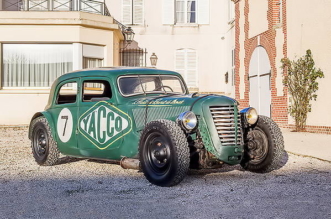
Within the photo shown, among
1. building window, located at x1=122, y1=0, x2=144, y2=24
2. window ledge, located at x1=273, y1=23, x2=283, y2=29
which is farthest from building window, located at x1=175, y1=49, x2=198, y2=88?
window ledge, located at x1=273, y1=23, x2=283, y2=29

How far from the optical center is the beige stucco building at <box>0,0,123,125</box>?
18.4m

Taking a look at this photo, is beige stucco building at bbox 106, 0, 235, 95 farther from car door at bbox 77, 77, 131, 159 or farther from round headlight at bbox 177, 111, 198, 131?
round headlight at bbox 177, 111, 198, 131

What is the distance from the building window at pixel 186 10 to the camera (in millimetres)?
23750

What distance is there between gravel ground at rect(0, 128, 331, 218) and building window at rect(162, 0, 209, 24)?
55.5 ft

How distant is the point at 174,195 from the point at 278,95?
11852 mm

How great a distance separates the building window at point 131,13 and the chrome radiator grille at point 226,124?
1842 centimetres

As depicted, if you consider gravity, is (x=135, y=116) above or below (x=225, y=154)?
above

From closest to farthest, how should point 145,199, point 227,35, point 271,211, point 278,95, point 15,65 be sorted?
point 271,211
point 145,199
point 278,95
point 15,65
point 227,35

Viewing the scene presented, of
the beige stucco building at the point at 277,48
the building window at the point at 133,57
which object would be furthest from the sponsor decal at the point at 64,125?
the building window at the point at 133,57

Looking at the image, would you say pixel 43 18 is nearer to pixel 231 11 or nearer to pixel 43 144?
pixel 231 11

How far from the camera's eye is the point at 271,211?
4410 mm

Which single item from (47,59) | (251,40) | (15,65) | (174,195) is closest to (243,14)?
(251,40)

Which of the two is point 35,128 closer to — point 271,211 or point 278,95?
point 271,211

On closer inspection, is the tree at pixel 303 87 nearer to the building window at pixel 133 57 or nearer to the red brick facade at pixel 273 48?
the red brick facade at pixel 273 48
